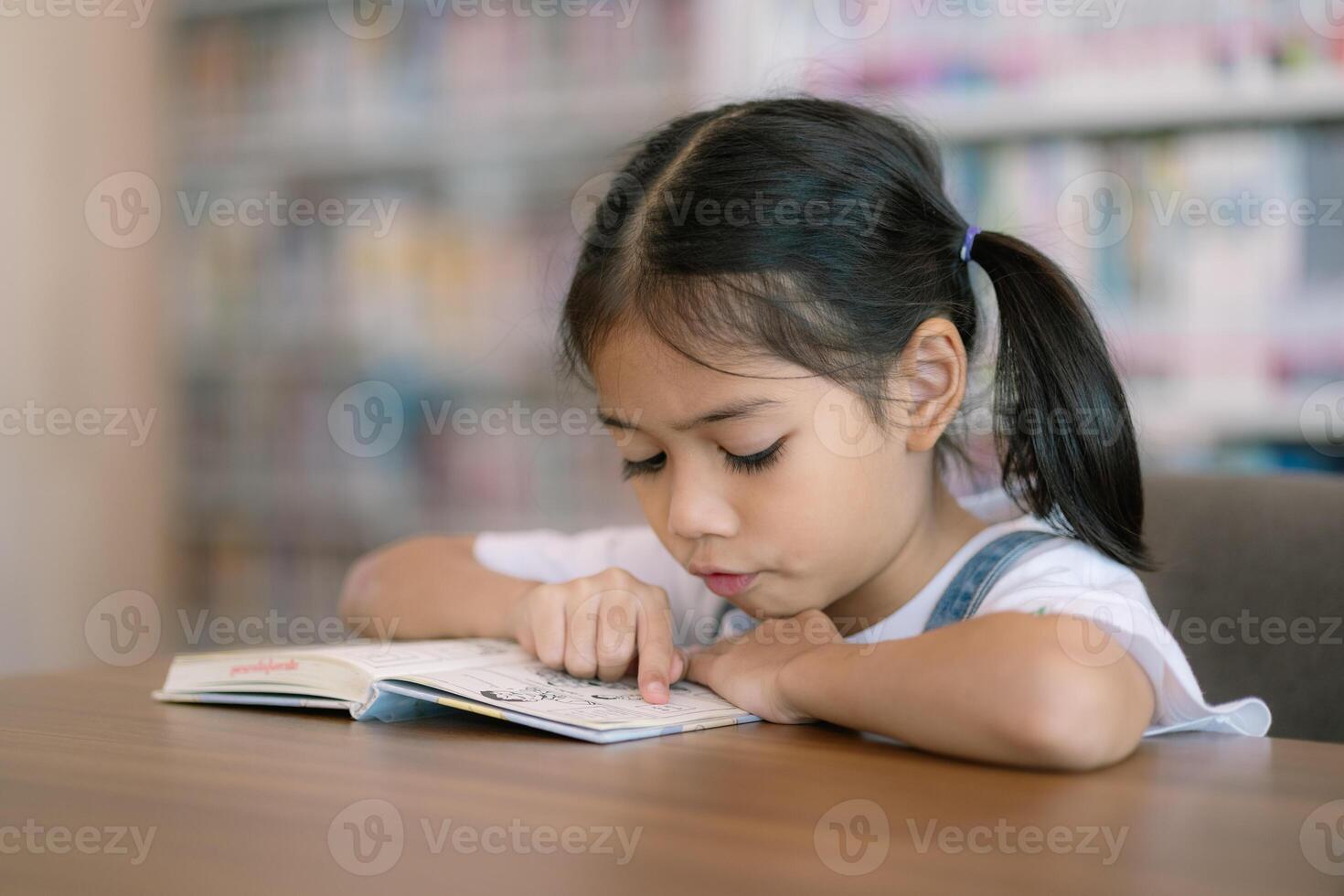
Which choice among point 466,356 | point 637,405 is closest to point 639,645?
point 637,405

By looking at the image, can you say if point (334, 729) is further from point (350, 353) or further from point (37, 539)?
point (37, 539)

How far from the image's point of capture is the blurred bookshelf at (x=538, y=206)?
181 cm

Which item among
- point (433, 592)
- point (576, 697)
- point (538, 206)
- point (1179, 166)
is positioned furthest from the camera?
point (538, 206)

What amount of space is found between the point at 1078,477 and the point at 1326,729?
13.1 inches
